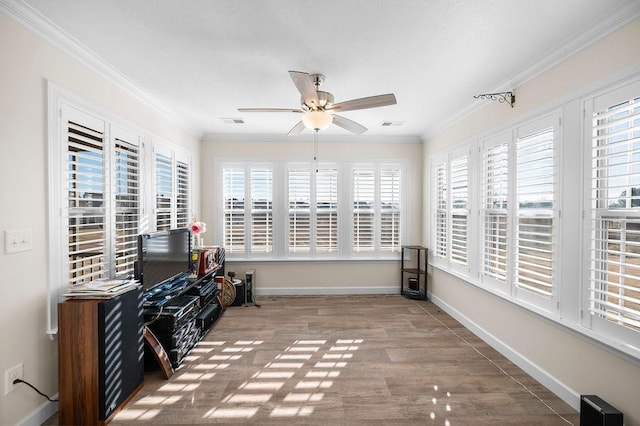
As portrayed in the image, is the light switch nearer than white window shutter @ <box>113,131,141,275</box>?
Yes

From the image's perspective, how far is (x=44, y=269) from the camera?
201 cm

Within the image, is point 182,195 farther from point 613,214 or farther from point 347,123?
point 613,214

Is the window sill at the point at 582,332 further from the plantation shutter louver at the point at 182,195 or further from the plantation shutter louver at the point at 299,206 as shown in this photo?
the plantation shutter louver at the point at 182,195

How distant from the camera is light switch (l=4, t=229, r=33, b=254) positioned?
69.8 inches

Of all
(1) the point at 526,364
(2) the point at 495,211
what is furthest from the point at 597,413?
(2) the point at 495,211

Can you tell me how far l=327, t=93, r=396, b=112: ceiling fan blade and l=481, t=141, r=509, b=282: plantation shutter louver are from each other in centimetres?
147

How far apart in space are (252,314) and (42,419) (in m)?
2.29

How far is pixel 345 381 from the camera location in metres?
2.51

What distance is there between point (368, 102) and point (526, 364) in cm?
274

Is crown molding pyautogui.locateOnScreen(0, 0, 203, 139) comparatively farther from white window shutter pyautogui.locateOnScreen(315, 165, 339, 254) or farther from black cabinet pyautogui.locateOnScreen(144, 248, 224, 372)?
white window shutter pyautogui.locateOnScreen(315, 165, 339, 254)

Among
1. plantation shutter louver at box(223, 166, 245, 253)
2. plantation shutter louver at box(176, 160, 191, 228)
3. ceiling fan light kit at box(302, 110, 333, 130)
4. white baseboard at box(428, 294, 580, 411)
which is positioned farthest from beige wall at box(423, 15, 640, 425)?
plantation shutter louver at box(176, 160, 191, 228)

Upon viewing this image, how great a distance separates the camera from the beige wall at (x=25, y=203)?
5.81ft

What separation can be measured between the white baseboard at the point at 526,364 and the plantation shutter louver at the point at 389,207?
152 centimetres

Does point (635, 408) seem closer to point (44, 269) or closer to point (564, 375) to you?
point (564, 375)
